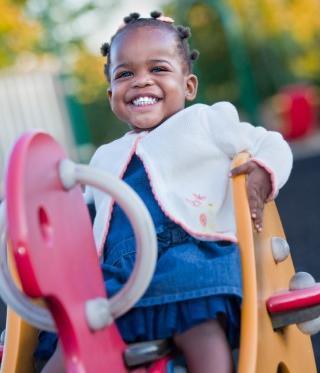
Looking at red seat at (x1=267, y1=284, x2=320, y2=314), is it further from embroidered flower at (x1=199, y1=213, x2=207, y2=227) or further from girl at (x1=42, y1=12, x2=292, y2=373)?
embroidered flower at (x1=199, y1=213, x2=207, y2=227)

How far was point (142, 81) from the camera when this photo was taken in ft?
6.01

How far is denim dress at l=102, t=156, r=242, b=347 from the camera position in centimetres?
155

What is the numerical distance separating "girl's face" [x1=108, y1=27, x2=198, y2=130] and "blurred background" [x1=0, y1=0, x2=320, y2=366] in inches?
144

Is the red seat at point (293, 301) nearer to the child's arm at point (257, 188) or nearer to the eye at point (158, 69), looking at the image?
the child's arm at point (257, 188)

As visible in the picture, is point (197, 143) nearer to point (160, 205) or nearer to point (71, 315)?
point (160, 205)

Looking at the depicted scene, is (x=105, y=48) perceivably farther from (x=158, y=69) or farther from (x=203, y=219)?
(x=203, y=219)

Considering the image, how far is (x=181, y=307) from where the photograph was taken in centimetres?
156

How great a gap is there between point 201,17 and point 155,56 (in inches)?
464

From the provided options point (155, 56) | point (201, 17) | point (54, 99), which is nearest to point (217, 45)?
point (201, 17)

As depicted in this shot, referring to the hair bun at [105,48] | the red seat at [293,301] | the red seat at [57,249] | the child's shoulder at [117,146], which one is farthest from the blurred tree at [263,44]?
the red seat at [57,249]

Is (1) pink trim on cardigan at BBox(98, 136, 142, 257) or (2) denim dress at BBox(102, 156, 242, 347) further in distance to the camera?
(1) pink trim on cardigan at BBox(98, 136, 142, 257)

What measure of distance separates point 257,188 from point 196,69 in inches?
328

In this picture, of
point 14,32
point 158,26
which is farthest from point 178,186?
point 14,32

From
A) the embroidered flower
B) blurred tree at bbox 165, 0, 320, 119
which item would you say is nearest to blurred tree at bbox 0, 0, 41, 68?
blurred tree at bbox 165, 0, 320, 119
